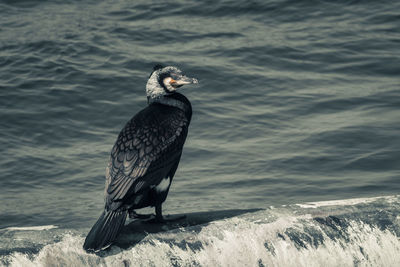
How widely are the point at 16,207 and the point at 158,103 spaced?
294 cm

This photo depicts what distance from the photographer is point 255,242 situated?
13.1 ft

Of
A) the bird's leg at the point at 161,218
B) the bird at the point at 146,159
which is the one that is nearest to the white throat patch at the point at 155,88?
the bird at the point at 146,159

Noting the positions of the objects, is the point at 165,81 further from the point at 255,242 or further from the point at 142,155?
the point at 255,242

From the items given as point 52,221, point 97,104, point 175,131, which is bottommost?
point 52,221

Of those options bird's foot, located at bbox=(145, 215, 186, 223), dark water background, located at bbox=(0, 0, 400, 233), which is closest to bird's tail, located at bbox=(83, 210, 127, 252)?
bird's foot, located at bbox=(145, 215, 186, 223)

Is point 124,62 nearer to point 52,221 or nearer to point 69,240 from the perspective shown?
point 52,221

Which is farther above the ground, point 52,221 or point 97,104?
point 97,104

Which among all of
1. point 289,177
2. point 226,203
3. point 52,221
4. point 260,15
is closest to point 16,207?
point 52,221

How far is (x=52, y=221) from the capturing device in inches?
268

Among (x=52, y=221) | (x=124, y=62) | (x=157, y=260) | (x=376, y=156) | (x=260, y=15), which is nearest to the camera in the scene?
(x=157, y=260)

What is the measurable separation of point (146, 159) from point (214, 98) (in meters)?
5.20

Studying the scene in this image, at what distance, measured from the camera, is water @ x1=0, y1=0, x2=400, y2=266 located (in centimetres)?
716

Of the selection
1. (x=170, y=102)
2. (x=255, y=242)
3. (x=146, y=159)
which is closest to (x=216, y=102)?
(x=170, y=102)

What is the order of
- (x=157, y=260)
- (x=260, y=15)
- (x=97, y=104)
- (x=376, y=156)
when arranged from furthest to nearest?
(x=260, y=15), (x=97, y=104), (x=376, y=156), (x=157, y=260)
